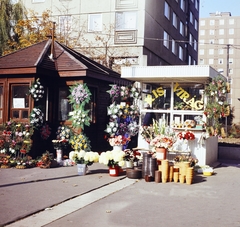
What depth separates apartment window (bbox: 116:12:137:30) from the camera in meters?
26.6

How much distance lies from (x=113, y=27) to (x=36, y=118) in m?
15.4

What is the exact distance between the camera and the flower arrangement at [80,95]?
1352 cm

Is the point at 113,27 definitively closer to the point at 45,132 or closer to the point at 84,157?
the point at 45,132

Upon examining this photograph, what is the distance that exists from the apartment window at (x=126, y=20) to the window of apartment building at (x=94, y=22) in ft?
4.51

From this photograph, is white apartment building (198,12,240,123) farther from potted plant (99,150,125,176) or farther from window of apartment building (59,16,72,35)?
potted plant (99,150,125,176)

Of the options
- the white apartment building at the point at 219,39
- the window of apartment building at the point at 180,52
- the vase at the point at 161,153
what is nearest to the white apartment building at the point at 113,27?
the window of apartment building at the point at 180,52

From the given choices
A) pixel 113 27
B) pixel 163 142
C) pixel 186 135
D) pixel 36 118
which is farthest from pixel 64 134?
pixel 113 27

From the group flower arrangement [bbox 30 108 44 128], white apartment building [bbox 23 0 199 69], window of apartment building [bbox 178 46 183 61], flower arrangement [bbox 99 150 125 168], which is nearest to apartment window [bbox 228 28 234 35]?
window of apartment building [bbox 178 46 183 61]

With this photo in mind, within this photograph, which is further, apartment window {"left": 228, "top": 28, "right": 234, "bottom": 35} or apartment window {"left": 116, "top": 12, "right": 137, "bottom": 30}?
apartment window {"left": 228, "top": 28, "right": 234, "bottom": 35}

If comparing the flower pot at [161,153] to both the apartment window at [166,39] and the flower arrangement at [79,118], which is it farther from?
the apartment window at [166,39]

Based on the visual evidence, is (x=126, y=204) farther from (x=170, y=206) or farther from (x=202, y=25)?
(x=202, y=25)

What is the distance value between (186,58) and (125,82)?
2411 centimetres

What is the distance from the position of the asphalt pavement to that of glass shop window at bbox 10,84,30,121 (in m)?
2.36

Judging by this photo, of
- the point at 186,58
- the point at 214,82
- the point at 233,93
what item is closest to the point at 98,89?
the point at 214,82
